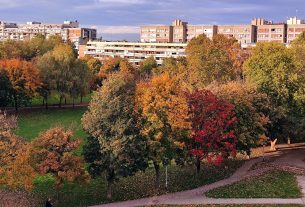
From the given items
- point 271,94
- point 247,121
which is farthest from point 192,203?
point 271,94

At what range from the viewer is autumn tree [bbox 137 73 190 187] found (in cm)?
3412

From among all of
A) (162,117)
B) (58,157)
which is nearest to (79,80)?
(162,117)

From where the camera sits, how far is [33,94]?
2657 inches

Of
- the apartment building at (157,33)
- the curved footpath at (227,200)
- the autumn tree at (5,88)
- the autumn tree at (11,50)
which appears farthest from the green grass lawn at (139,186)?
the apartment building at (157,33)

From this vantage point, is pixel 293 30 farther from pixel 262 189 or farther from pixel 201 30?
pixel 262 189

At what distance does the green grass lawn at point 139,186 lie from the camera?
3419cm

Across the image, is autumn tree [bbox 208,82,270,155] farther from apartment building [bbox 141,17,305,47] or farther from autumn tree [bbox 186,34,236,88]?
apartment building [bbox 141,17,305,47]

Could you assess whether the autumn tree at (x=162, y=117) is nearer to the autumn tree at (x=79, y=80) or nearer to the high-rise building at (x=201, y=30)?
the autumn tree at (x=79, y=80)

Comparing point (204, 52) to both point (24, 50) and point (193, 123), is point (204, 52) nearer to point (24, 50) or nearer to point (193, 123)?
point (193, 123)

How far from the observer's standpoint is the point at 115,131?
107ft

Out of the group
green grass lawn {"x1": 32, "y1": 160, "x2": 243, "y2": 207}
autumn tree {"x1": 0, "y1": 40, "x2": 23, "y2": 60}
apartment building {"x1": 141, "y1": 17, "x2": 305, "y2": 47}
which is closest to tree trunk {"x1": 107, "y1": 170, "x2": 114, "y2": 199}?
green grass lawn {"x1": 32, "y1": 160, "x2": 243, "y2": 207}

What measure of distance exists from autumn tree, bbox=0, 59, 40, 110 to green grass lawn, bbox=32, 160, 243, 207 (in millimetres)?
30382

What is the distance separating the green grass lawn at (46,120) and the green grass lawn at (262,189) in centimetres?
2438

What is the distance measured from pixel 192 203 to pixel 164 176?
745cm
